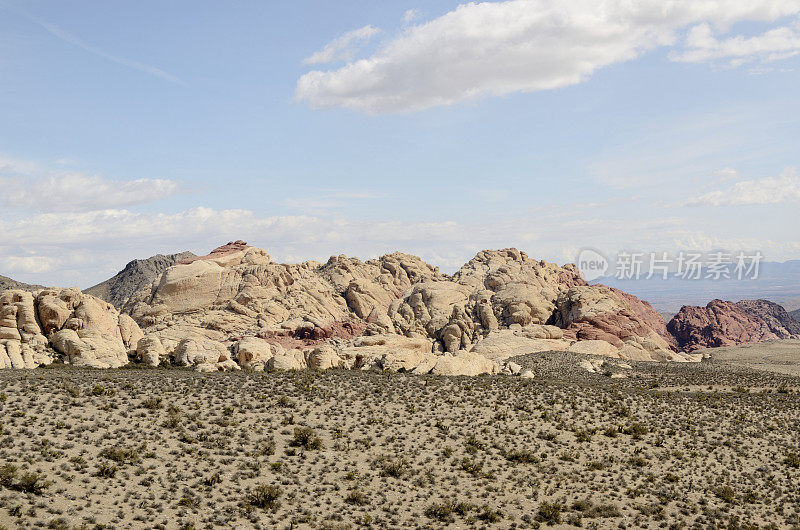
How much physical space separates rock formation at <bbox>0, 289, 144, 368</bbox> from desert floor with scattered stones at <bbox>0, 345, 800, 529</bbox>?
33.2ft

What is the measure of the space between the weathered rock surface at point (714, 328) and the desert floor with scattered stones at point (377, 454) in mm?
114319

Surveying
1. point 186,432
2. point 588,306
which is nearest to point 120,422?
point 186,432

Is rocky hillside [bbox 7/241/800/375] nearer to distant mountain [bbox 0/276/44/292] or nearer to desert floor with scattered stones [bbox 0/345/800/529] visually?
desert floor with scattered stones [bbox 0/345/800/529]

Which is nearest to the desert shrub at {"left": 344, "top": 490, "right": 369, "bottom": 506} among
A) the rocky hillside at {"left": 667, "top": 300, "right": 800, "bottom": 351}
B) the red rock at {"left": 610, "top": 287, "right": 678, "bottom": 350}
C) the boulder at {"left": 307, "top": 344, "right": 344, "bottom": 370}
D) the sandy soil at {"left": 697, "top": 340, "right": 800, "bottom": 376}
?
the boulder at {"left": 307, "top": 344, "right": 344, "bottom": 370}

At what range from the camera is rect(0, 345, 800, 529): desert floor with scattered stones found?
32.0 metres

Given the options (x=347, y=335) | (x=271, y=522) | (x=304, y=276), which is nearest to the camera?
(x=271, y=522)

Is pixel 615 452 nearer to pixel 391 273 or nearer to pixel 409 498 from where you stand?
pixel 409 498

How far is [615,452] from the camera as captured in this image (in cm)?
4316

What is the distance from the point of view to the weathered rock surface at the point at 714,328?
16050 centimetres

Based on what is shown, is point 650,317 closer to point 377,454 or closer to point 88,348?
point 377,454

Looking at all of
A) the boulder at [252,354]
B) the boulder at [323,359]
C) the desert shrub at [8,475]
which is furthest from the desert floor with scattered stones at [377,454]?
the boulder at [252,354]

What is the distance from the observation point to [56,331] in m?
66.2

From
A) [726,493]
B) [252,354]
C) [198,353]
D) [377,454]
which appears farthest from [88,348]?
[726,493]

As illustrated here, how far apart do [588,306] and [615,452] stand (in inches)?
2972
